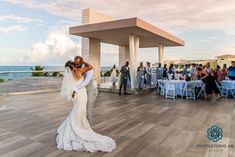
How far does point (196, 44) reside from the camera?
20375 millimetres

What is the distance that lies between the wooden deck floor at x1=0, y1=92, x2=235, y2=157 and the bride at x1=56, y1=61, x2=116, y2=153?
0.50 ft

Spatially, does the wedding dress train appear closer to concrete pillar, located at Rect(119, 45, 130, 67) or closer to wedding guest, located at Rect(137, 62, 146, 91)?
wedding guest, located at Rect(137, 62, 146, 91)

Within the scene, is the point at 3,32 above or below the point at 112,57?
above

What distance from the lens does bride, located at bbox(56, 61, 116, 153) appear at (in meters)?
3.44

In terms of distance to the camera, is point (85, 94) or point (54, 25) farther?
point (54, 25)

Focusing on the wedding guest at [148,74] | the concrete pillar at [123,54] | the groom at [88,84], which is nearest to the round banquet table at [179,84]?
the wedding guest at [148,74]

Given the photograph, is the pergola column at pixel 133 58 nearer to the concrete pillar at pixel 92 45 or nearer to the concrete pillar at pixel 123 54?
the concrete pillar at pixel 92 45

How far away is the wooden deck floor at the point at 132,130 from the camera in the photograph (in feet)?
10.8

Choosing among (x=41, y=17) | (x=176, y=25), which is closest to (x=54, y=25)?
(x=41, y=17)

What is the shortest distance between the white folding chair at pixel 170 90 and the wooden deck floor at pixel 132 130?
2.39m

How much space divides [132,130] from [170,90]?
5259 mm

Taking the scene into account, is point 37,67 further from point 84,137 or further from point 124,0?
point 84,137

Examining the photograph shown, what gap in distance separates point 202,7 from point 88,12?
23.4 feet

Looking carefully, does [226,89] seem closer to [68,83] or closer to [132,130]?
[132,130]
